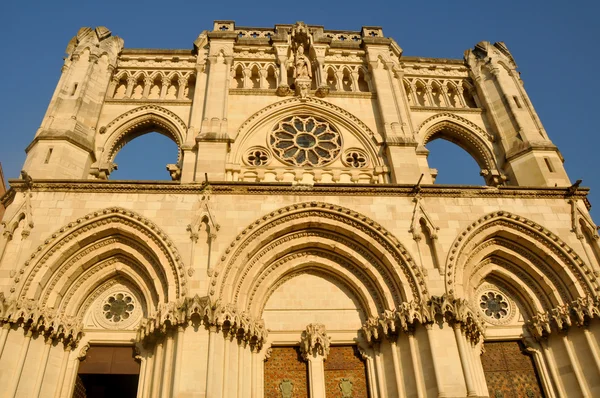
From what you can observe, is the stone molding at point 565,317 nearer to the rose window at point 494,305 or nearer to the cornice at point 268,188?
the rose window at point 494,305

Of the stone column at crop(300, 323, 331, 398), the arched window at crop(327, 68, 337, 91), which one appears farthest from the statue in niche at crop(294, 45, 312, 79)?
the stone column at crop(300, 323, 331, 398)

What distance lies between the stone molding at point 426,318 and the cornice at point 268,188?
310 centimetres

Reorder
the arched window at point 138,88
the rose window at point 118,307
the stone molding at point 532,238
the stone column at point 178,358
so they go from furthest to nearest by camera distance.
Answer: the arched window at point 138,88 < the rose window at point 118,307 < the stone molding at point 532,238 < the stone column at point 178,358

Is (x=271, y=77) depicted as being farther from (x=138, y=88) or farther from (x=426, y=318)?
(x=426, y=318)

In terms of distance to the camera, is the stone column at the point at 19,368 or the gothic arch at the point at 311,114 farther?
the gothic arch at the point at 311,114

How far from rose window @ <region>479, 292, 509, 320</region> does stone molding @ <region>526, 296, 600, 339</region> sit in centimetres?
63

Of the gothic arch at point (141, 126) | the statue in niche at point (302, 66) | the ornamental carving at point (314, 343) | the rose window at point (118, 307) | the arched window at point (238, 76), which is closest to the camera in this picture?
the ornamental carving at point (314, 343)

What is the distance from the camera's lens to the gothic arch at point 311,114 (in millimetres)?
15133

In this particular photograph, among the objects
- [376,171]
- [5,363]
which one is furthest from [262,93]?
[5,363]

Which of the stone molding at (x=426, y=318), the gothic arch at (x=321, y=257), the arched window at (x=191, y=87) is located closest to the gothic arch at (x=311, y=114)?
the arched window at (x=191, y=87)

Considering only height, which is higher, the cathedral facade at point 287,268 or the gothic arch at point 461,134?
the gothic arch at point 461,134

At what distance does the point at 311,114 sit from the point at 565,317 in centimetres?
950

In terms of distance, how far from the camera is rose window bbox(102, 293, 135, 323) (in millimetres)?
11656

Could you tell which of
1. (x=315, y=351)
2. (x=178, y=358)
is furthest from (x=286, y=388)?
(x=178, y=358)
